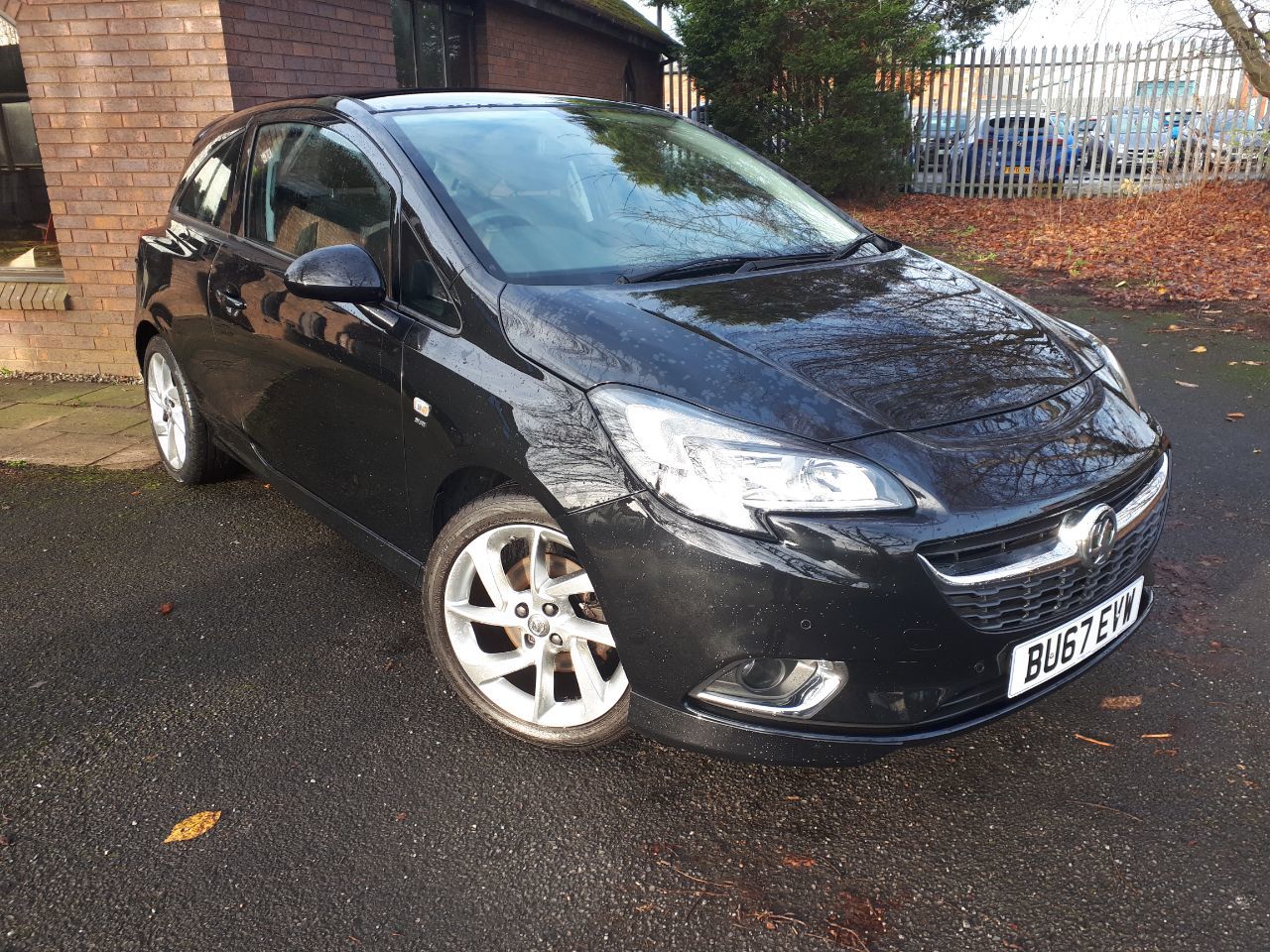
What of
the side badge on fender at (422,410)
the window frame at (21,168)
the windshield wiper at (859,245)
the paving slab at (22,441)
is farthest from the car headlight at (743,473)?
the window frame at (21,168)

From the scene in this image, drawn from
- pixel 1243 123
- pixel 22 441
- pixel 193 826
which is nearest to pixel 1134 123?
pixel 1243 123

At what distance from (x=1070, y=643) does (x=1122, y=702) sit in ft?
2.16

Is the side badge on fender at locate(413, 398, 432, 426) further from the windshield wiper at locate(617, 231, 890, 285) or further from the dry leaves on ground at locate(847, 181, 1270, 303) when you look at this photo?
the dry leaves on ground at locate(847, 181, 1270, 303)

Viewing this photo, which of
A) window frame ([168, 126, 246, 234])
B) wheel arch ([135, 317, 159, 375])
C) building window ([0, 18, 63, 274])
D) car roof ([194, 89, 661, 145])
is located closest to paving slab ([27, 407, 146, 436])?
wheel arch ([135, 317, 159, 375])

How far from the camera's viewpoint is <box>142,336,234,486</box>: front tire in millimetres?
4469

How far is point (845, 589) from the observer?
2117mm

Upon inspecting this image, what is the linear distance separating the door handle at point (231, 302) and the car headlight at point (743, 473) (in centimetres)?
203

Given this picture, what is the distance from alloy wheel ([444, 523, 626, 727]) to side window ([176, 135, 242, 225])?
2250mm

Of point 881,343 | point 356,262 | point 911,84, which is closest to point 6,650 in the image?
point 356,262

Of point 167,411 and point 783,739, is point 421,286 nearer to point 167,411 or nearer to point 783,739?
point 783,739

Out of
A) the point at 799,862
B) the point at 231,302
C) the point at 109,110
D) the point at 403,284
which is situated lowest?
the point at 799,862

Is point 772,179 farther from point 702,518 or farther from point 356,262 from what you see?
point 702,518

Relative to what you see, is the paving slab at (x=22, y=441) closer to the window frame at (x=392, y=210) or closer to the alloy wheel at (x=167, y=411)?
the alloy wheel at (x=167, y=411)

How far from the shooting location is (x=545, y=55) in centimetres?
1112
